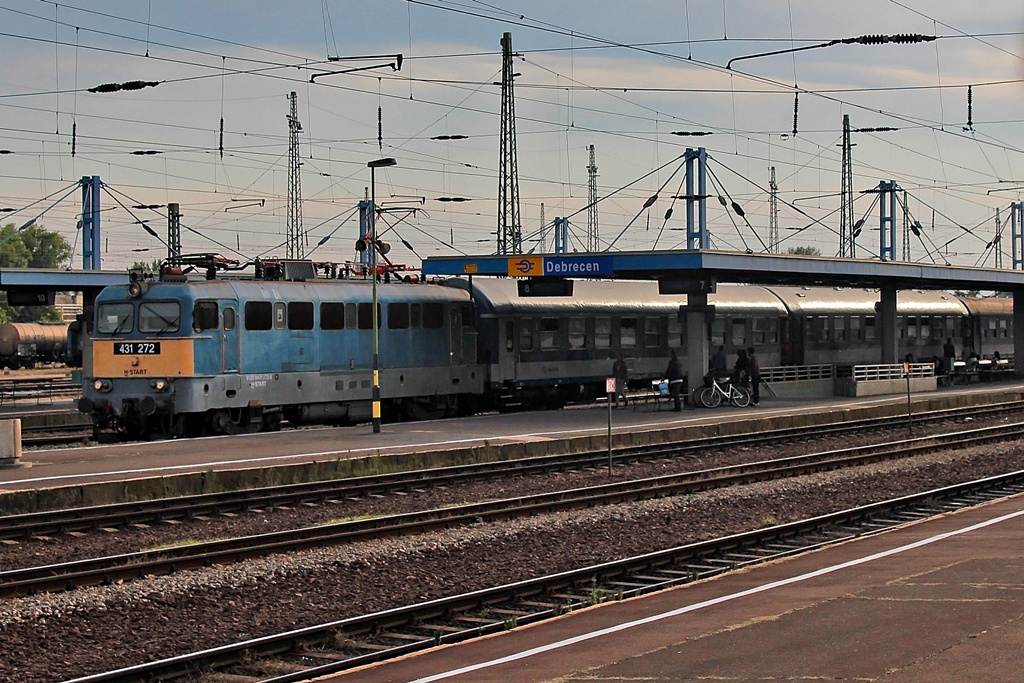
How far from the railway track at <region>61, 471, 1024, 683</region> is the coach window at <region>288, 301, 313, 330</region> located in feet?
49.4

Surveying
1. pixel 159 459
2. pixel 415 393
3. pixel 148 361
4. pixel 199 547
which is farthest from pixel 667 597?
pixel 415 393

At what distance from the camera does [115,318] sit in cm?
2822

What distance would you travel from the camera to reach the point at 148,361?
27.6 m

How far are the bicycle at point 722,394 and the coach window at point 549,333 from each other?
14.3ft

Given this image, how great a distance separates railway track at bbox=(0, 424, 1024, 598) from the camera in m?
13.7

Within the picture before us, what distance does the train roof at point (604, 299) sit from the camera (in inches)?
1398

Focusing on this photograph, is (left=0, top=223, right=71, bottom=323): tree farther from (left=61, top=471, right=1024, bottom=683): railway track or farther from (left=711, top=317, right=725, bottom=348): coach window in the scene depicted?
(left=61, top=471, right=1024, bottom=683): railway track

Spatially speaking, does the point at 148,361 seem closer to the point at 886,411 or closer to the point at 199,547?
the point at 199,547

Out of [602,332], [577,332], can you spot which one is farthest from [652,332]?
[577,332]

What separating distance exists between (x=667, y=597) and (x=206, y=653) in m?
4.65

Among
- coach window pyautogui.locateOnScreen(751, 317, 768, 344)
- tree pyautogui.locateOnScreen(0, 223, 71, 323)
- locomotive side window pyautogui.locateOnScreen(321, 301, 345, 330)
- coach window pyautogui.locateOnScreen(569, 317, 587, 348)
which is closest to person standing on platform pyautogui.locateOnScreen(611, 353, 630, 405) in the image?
coach window pyautogui.locateOnScreen(569, 317, 587, 348)

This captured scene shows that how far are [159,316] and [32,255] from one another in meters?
93.5

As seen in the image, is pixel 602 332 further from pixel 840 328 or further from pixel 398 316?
pixel 840 328

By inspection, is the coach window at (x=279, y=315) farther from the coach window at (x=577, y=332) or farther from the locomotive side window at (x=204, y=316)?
the coach window at (x=577, y=332)
